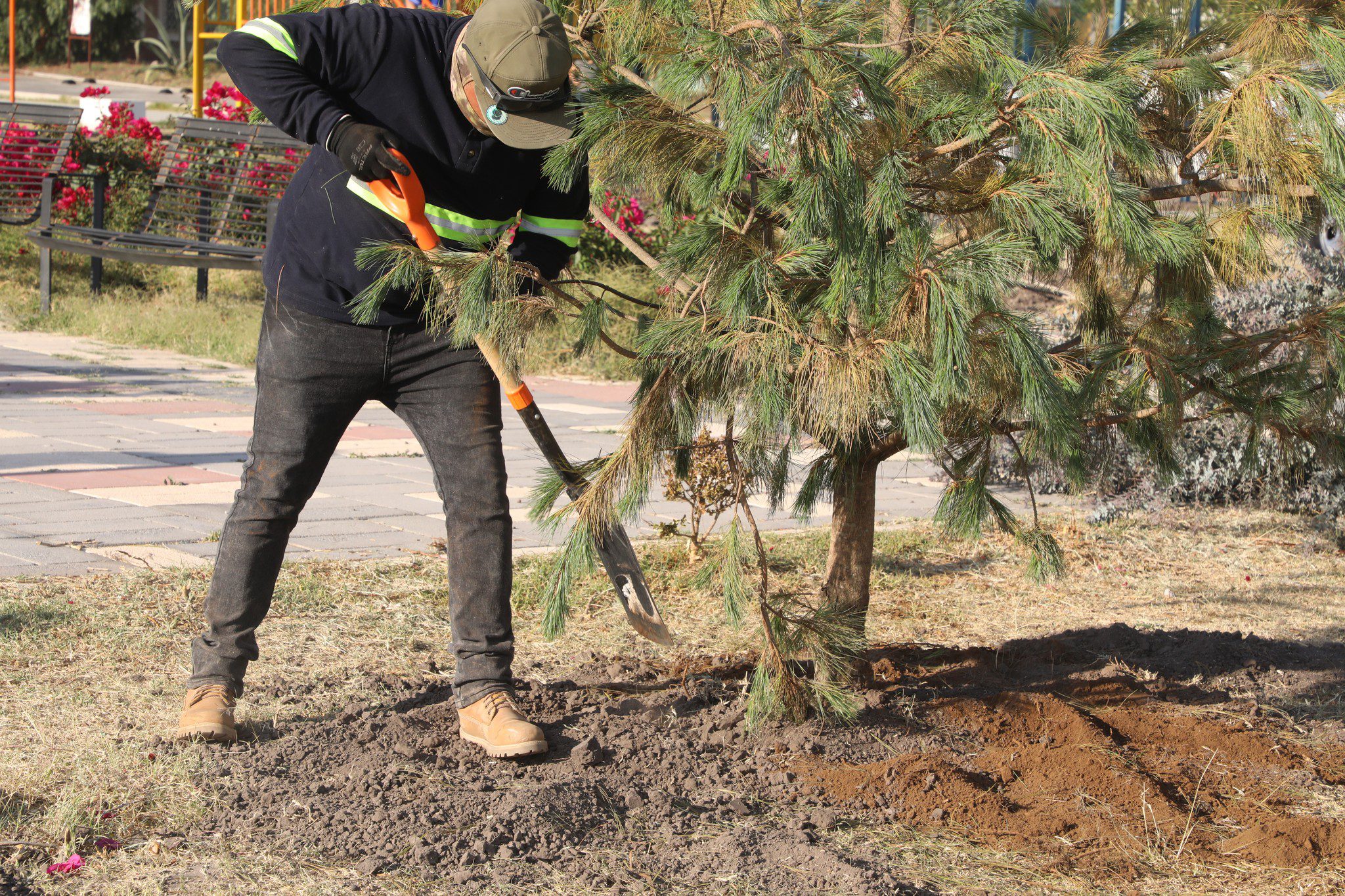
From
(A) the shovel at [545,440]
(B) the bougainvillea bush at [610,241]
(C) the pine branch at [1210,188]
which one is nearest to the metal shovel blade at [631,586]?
(A) the shovel at [545,440]

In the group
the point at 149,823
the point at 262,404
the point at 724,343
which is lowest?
the point at 149,823

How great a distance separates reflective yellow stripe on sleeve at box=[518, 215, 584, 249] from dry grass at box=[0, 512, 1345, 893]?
1306 mm

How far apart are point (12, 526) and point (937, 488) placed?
4254 mm

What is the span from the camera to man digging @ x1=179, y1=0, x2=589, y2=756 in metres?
2.62

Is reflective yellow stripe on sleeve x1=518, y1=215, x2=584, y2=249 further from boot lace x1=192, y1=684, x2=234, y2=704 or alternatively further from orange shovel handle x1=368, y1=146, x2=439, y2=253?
boot lace x1=192, y1=684, x2=234, y2=704

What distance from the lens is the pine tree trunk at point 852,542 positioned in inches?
124

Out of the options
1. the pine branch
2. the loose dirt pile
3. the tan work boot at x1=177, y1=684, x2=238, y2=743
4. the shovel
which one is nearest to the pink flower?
the loose dirt pile

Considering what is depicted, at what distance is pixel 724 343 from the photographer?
2.46 metres

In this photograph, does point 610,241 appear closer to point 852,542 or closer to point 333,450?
point 852,542

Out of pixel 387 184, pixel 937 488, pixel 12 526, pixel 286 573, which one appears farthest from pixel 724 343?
pixel 937 488

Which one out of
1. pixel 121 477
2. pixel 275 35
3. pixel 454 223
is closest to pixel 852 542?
pixel 454 223

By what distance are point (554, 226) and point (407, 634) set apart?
1.52m

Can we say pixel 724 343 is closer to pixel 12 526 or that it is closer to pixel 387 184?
pixel 387 184

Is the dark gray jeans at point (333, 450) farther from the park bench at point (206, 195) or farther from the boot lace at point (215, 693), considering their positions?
the park bench at point (206, 195)
